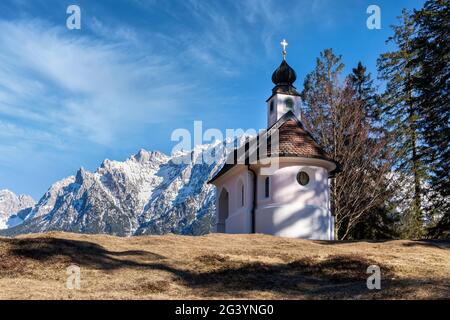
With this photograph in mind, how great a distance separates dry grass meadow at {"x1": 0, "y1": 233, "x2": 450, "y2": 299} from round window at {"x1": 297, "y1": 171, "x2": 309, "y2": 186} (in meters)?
7.01

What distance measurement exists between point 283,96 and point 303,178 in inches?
292

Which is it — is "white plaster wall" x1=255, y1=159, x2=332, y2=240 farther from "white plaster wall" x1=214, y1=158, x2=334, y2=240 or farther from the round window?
the round window

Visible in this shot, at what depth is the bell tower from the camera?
31.1 m

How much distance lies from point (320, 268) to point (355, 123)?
19524 millimetres

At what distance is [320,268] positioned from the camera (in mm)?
14195

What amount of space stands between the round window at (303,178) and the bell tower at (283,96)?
627cm

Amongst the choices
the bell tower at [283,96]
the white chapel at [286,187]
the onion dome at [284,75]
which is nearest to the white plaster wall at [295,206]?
the white chapel at [286,187]

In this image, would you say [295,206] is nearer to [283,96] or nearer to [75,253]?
[283,96]

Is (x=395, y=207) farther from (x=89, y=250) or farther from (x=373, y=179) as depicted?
(x=89, y=250)

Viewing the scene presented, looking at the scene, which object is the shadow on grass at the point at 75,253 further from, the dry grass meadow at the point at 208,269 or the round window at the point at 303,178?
the round window at the point at 303,178

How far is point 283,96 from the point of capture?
1226 inches

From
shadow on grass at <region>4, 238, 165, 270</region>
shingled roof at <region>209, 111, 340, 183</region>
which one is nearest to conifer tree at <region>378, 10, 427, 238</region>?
shingled roof at <region>209, 111, 340, 183</region>

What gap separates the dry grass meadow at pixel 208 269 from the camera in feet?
34.8
